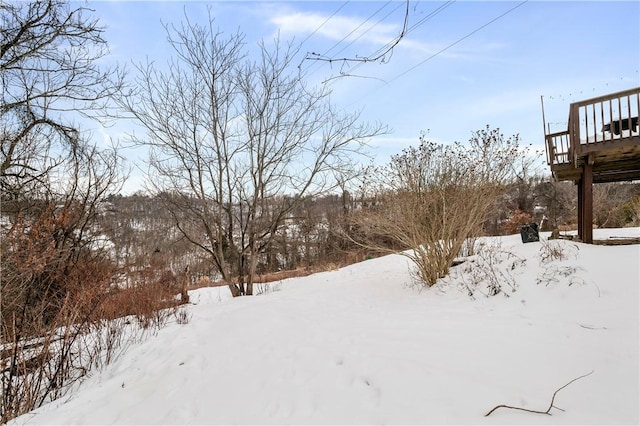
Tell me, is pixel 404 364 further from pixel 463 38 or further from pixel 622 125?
pixel 622 125

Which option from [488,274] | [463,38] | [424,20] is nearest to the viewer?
[424,20]

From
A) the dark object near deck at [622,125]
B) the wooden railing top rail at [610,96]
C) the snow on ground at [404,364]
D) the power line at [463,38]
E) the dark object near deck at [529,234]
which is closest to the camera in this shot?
the snow on ground at [404,364]

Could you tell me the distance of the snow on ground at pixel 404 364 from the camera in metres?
2.17

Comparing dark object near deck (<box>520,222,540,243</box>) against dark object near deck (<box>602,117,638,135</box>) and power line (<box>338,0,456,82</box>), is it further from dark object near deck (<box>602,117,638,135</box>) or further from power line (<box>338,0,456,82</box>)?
power line (<box>338,0,456,82</box>)

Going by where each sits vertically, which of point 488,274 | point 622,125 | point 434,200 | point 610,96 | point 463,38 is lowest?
point 488,274

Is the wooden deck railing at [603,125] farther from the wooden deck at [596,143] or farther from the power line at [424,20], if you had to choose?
the power line at [424,20]

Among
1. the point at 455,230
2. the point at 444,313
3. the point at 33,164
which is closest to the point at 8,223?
the point at 33,164

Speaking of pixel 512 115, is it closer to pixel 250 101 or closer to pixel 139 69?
pixel 250 101

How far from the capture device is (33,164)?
664cm

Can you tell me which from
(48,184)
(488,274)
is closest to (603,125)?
(488,274)

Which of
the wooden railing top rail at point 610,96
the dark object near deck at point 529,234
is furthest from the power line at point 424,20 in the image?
the dark object near deck at point 529,234

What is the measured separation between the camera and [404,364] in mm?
2723

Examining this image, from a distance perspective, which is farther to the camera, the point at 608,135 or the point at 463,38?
the point at 608,135

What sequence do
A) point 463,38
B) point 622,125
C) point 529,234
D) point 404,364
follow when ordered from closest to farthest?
point 404,364, point 463,38, point 622,125, point 529,234
